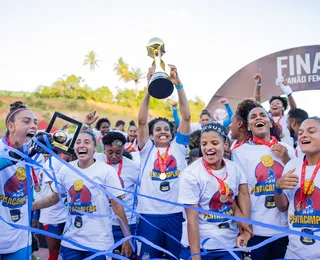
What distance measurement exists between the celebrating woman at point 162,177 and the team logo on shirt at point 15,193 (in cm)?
141

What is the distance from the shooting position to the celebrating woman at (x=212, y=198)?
2908 millimetres

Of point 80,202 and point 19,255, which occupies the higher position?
point 80,202

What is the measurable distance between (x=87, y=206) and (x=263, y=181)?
1.75 m

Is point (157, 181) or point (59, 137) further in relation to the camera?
point (157, 181)

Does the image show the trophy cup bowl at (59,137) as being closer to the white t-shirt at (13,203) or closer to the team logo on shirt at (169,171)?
the white t-shirt at (13,203)

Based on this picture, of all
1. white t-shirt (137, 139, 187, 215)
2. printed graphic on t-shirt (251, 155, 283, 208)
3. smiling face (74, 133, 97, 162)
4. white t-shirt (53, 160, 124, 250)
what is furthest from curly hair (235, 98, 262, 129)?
smiling face (74, 133, 97, 162)

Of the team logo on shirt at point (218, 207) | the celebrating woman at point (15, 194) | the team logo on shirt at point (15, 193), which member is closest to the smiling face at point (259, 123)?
the team logo on shirt at point (218, 207)

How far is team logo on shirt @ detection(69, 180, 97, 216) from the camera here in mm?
3561

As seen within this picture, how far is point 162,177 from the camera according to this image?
4090 mm

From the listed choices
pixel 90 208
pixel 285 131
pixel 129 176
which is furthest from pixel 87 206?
pixel 285 131

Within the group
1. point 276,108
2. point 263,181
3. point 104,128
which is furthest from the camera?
point 104,128

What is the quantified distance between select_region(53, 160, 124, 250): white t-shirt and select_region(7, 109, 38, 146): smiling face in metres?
0.72

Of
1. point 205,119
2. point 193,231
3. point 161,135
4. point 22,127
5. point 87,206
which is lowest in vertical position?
point 193,231

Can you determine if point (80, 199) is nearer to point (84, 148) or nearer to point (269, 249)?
point (84, 148)
